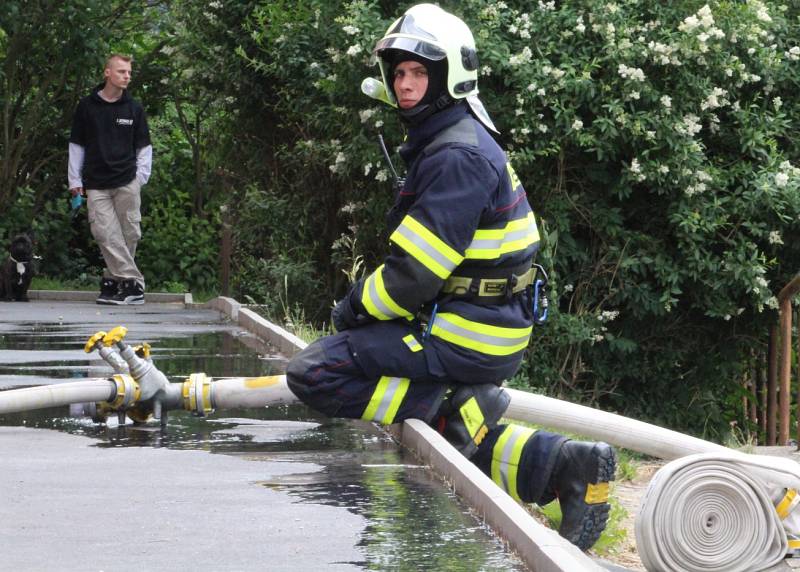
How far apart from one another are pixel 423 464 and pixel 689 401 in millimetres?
6963

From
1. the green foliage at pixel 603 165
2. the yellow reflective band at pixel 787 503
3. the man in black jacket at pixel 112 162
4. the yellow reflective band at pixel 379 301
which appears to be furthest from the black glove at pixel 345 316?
the man in black jacket at pixel 112 162

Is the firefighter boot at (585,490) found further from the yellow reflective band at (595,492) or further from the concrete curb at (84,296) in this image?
the concrete curb at (84,296)

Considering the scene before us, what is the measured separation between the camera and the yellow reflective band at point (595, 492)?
6082 millimetres

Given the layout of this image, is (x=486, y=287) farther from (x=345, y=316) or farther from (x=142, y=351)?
(x=142, y=351)

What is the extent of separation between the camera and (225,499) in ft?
18.6

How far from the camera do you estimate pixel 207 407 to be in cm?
724

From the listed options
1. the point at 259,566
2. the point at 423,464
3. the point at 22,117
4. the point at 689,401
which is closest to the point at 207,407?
the point at 423,464

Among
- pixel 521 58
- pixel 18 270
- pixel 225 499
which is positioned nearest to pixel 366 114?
pixel 521 58

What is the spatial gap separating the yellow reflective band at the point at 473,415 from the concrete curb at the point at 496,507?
139 millimetres

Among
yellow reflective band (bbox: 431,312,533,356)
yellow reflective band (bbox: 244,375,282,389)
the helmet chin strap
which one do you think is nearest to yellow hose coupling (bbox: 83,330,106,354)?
yellow reflective band (bbox: 244,375,282,389)

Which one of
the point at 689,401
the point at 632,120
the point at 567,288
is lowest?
the point at 689,401

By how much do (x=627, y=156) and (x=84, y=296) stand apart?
702cm

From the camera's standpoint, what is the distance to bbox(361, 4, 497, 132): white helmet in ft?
20.9

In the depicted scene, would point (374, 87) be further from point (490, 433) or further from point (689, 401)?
point (689, 401)
